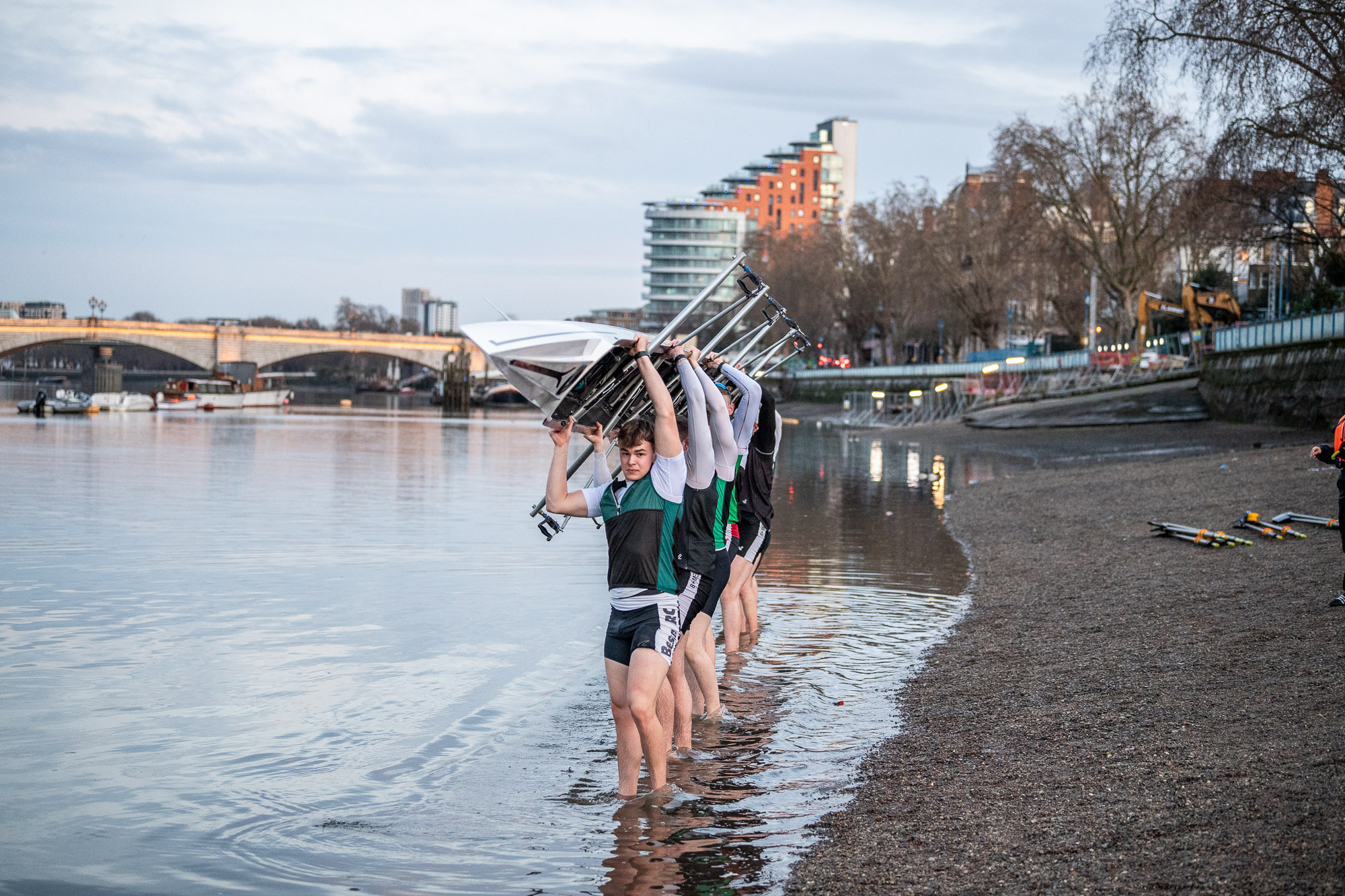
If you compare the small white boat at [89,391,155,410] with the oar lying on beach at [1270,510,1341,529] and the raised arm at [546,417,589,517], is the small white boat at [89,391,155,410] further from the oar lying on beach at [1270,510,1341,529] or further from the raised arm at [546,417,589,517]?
the raised arm at [546,417,589,517]

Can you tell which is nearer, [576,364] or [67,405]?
[576,364]

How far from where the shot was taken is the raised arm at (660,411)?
6047 mm

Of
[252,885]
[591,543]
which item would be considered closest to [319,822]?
[252,885]

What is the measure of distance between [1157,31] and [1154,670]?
19.2m

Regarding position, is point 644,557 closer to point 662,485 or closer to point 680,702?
point 662,485

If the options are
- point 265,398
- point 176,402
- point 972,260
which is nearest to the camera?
point 972,260

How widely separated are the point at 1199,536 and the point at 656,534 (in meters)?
8.79

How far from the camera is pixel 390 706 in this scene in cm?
846

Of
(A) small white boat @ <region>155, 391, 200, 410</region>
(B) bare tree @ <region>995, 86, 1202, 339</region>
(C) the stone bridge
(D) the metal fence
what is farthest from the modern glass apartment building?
(D) the metal fence

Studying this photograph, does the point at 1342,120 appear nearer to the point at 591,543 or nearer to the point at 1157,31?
the point at 1157,31

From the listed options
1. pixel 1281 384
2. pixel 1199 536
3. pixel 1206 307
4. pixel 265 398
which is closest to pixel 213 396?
pixel 265 398

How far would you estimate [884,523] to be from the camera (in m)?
19.6

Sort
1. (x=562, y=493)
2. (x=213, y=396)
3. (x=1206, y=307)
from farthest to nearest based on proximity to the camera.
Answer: (x=213, y=396), (x=1206, y=307), (x=562, y=493)

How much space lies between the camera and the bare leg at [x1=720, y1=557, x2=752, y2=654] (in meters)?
8.82
